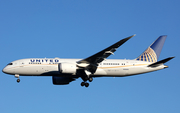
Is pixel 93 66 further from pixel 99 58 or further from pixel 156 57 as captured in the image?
pixel 156 57

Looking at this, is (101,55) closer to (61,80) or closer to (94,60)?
(94,60)

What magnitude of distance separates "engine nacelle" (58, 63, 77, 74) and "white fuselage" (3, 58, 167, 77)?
1.37 m

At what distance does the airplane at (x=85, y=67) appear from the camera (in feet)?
142

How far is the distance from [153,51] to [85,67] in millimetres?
13927

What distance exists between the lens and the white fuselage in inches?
1726

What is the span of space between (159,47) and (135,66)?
24.0 feet

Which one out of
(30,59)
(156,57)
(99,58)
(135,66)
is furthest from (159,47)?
(30,59)

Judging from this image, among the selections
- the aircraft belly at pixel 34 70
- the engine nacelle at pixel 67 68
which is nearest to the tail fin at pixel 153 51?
the engine nacelle at pixel 67 68

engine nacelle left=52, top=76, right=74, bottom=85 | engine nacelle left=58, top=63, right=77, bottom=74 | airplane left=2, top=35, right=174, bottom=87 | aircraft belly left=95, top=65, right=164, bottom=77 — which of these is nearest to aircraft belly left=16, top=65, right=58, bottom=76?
airplane left=2, top=35, right=174, bottom=87

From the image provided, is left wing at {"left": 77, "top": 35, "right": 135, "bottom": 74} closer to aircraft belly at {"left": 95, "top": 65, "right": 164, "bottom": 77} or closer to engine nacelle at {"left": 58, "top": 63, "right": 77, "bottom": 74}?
engine nacelle at {"left": 58, "top": 63, "right": 77, "bottom": 74}

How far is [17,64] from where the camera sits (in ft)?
145

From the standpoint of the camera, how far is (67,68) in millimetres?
42969

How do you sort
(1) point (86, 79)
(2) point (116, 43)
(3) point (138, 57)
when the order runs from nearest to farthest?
1. (2) point (116, 43)
2. (1) point (86, 79)
3. (3) point (138, 57)

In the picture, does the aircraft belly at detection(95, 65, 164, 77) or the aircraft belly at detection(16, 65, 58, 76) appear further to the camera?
the aircraft belly at detection(95, 65, 164, 77)
